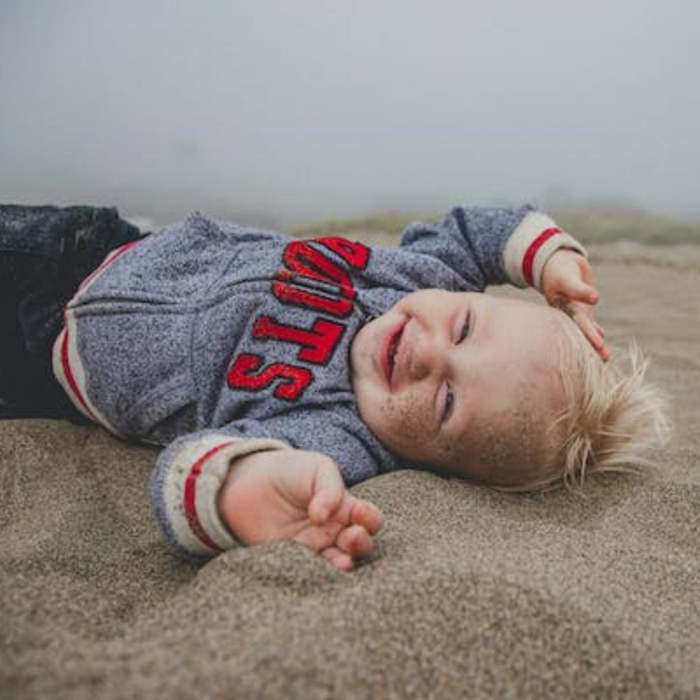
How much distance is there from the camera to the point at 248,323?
1.24 m

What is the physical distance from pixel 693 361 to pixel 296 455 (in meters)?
1.49

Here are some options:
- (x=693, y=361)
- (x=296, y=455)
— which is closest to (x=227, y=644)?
(x=296, y=455)

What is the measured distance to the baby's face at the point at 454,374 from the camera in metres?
1.07

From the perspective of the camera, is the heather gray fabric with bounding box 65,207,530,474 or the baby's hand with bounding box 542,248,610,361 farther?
the baby's hand with bounding box 542,248,610,361

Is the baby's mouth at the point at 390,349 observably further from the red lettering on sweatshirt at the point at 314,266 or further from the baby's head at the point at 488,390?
the red lettering on sweatshirt at the point at 314,266

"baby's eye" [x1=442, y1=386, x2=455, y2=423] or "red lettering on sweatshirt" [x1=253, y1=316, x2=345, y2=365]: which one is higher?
"red lettering on sweatshirt" [x1=253, y1=316, x2=345, y2=365]

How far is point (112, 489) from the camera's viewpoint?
1167mm

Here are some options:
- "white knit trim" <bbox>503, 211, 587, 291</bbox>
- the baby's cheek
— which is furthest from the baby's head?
"white knit trim" <bbox>503, 211, 587, 291</bbox>

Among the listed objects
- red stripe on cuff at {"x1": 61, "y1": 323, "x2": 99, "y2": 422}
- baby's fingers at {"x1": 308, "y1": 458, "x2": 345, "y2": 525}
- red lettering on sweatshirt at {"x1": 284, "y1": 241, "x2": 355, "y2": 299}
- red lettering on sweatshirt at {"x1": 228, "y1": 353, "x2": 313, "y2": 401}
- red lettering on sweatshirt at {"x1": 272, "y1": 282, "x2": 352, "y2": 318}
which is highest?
red lettering on sweatshirt at {"x1": 284, "y1": 241, "x2": 355, "y2": 299}

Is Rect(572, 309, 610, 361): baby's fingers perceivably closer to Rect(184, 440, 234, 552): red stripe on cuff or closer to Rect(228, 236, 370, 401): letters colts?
Rect(228, 236, 370, 401): letters colts

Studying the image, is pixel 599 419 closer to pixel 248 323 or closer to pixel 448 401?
pixel 448 401

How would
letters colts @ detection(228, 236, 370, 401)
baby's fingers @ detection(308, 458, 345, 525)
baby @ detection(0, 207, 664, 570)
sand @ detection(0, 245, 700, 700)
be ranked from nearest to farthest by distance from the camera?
sand @ detection(0, 245, 700, 700) → baby's fingers @ detection(308, 458, 345, 525) → baby @ detection(0, 207, 664, 570) → letters colts @ detection(228, 236, 370, 401)

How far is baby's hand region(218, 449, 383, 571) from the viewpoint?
779 millimetres

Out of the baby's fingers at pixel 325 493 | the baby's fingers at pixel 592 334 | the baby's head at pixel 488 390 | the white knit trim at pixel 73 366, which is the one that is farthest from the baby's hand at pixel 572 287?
the white knit trim at pixel 73 366
